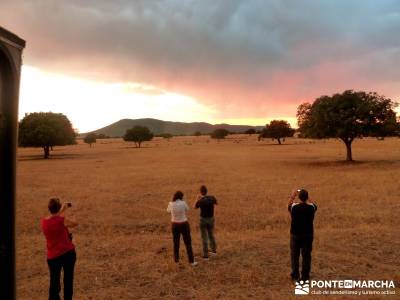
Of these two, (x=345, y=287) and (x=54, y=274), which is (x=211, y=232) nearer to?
(x=345, y=287)

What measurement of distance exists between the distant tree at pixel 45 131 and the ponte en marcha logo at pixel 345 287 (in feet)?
210

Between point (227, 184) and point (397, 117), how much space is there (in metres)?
27.1

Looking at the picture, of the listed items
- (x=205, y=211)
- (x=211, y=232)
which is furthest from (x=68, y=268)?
(x=211, y=232)

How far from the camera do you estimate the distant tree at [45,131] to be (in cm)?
6694

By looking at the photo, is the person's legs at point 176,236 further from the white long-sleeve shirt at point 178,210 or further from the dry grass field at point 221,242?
the dry grass field at point 221,242

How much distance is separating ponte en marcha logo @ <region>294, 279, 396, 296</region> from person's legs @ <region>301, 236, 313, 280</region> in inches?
6.6

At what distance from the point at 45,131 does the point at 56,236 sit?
63790 millimetres

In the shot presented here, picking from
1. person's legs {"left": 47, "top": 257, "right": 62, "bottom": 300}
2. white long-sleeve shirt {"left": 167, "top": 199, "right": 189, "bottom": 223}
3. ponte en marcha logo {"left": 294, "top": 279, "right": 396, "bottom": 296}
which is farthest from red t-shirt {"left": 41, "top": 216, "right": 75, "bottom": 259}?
ponte en marcha logo {"left": 294, "top": 279, "right": 396, "bottom": 296}

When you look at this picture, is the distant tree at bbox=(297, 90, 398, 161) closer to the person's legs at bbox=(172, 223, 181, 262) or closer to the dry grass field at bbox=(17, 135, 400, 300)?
the dry grass field at bbox=(17, 135, 400, 300)

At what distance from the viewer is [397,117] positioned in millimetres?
45781

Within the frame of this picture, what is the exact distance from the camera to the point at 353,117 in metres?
44.1

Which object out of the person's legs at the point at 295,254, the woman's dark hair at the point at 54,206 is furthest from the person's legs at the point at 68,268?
the person's legs at the point at 295,254

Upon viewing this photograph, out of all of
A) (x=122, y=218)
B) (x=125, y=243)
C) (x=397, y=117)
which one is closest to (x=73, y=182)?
Result: (x=122, y=218)

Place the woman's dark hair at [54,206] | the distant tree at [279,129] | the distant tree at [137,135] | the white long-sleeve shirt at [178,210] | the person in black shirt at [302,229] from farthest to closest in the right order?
the distant tree at [137,135] < the distant tree at [279,129] < the white long-sleeve shirt at [178,210] < the person in black shirt at [302,229] < the woman's dark hair at [54,206]
